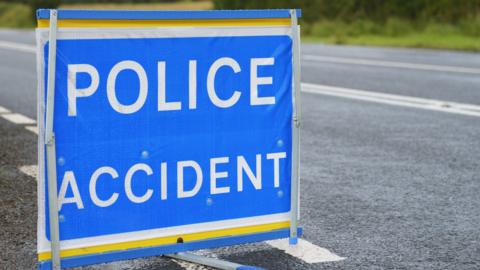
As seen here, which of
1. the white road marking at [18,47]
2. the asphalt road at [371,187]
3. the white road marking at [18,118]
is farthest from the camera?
the white road marking at [18,47]

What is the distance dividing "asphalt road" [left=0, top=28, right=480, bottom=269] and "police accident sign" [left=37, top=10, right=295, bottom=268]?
350mm

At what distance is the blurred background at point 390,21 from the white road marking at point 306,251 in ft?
61.0

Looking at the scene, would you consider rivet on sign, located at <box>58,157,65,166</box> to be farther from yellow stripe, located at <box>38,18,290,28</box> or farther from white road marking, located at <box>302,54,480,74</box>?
white road marking, located at <box>302,54,480,74</box>

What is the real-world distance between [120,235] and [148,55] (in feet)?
2.60

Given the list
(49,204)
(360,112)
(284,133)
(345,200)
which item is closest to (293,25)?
(284,133)

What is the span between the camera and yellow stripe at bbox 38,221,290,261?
3.94 metres

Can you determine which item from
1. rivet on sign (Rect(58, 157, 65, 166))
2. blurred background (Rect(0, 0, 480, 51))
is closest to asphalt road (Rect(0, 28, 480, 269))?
rivet on sign (Rect(58, 157, 65, 166))

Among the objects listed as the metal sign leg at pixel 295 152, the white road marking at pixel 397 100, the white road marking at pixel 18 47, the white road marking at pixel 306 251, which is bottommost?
the white road marking at pixel 18 47

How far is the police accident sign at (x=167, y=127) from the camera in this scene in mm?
3908

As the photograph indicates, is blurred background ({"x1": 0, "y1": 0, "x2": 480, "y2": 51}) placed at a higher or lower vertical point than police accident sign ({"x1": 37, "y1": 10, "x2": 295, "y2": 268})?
lower

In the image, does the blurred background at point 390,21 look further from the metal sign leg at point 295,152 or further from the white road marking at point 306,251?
the metal sign leg at point 295,152

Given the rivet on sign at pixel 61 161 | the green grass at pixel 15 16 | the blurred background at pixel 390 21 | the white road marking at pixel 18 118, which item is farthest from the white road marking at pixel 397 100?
the green grass at pixel 15 16

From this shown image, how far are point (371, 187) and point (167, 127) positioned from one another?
2620mm

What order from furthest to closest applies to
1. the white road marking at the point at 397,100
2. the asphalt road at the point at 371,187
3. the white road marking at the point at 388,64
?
the white road marking at the point at 388,64 → the white road marking at the point at 397,100 → the asphalt road at the point at 371,187
